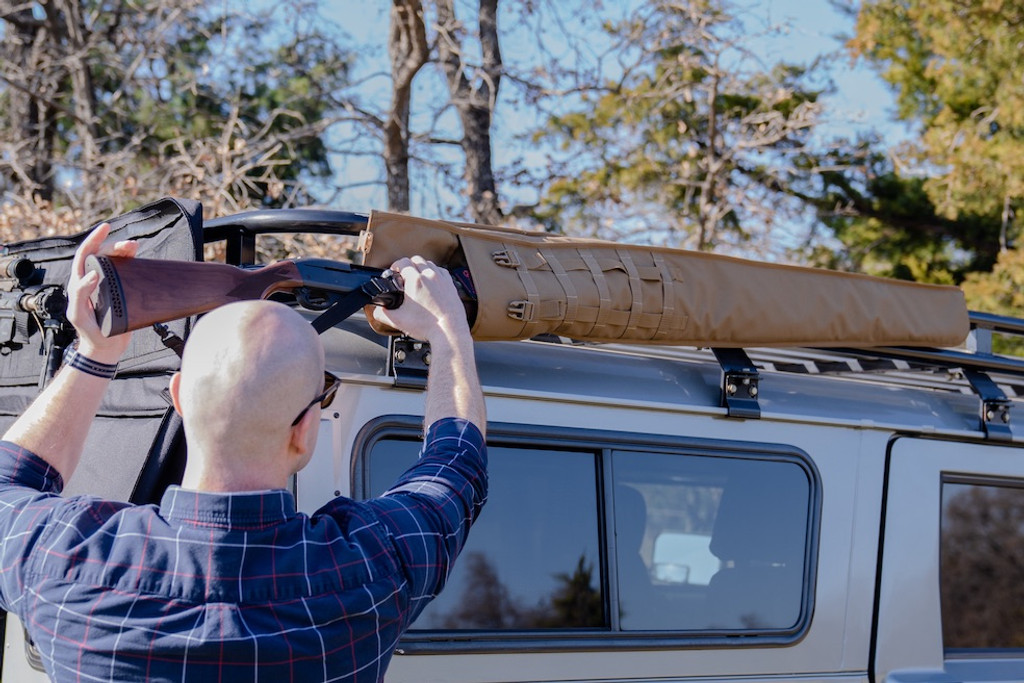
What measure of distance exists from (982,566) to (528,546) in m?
1.58

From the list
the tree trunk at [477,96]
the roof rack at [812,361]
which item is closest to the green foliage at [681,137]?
the tree trunk at [477,96]

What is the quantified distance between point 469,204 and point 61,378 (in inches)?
275

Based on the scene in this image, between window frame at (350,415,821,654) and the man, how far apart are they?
0.66m

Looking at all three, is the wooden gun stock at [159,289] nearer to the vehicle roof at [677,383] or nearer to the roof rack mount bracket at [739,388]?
the vehicle roof at [677,383]

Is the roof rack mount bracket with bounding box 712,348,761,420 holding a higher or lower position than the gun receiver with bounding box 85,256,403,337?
lower

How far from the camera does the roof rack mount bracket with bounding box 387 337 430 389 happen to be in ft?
7.80

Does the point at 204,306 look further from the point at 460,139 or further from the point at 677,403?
the point at 460,139

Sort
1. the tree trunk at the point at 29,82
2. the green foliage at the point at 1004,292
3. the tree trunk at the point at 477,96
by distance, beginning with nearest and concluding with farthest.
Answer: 1. the tree trunk at the point at 477,96
2. the tree trunk at the point at 29,82
3. the green foliage at the point at 1004,292

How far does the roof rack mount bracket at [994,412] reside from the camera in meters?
3.17

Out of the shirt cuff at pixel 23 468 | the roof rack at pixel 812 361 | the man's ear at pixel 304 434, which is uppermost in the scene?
the roof rack at pixel 812 361

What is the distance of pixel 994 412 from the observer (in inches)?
125

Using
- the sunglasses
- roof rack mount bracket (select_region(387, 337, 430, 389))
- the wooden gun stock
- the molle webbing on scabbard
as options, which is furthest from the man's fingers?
roof rack mount bracket (select_region(387, 337, 430, 389))

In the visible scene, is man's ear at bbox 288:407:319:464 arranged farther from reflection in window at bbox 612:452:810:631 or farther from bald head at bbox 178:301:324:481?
reflection in window at bbox 612:452:810:631

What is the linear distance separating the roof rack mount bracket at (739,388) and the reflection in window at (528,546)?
0.43 m
